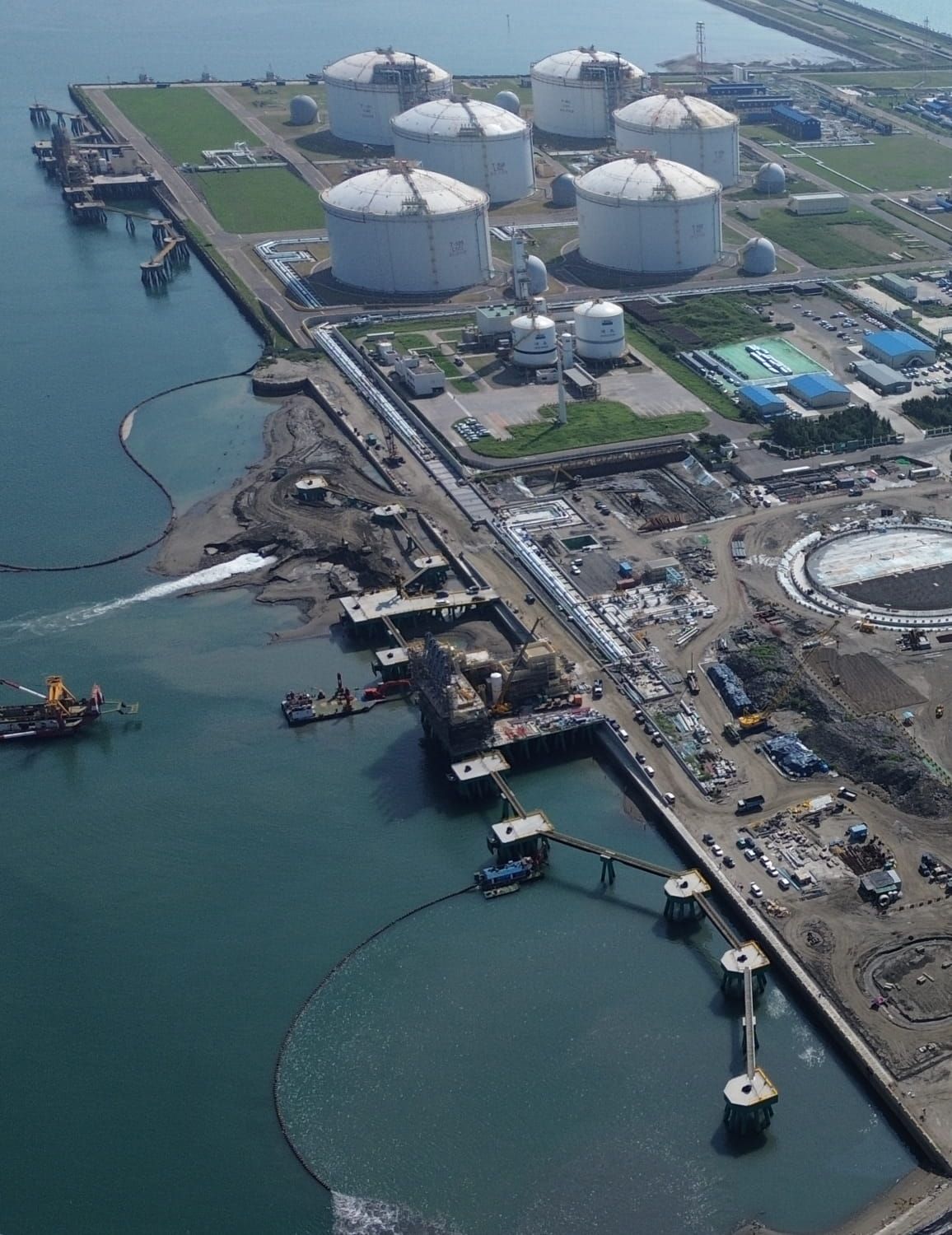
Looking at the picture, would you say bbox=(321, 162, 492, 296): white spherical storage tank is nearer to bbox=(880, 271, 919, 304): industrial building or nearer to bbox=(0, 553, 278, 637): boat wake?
bbox=(880, 271, 919, 304): industrial building

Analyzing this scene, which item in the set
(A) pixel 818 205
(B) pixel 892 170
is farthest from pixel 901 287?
(B) pixel 892 170

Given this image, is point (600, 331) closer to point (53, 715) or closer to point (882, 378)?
point (882, 378)

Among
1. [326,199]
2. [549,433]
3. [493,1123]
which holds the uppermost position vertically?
[326,199]

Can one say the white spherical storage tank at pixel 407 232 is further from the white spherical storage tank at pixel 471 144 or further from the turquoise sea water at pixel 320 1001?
the turquoise sea water at pixel 320 1001

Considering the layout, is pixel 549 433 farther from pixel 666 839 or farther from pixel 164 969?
pixel 164 969

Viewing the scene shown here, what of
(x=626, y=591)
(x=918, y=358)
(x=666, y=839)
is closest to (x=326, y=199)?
(x=918, y=358)

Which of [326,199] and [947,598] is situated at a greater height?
[326,199]

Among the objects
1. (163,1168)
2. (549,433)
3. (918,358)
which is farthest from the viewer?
(918,358)
